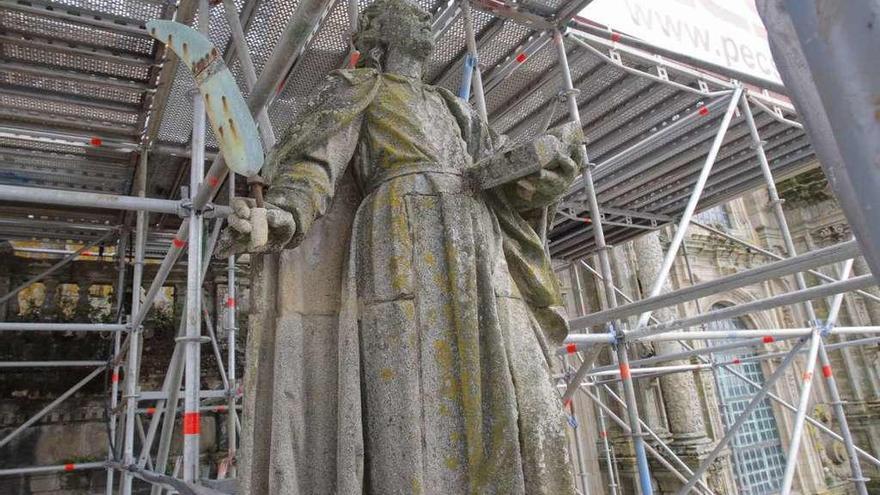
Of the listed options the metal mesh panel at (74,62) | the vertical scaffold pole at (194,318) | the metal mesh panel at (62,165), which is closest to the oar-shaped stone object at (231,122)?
the vertical scaffold pole at (194,318)

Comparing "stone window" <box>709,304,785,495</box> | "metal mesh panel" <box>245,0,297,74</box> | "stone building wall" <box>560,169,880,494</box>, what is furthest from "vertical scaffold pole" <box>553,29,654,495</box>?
"stone window" <box>709,304,785,495</box>

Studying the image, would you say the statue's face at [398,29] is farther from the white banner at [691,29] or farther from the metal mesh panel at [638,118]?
the metal mesh panel at [638,118]

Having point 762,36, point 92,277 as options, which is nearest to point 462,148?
point 762,36

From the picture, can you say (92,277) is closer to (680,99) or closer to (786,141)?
(680,99)

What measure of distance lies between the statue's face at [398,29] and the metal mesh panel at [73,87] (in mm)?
2854

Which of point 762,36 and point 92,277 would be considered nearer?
point 762,36

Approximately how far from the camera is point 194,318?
121 inches

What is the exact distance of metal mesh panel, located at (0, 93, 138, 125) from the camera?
448 cm

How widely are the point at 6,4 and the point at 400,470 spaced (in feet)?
11.9

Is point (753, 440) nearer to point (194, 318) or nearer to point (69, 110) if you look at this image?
point (194, 318)

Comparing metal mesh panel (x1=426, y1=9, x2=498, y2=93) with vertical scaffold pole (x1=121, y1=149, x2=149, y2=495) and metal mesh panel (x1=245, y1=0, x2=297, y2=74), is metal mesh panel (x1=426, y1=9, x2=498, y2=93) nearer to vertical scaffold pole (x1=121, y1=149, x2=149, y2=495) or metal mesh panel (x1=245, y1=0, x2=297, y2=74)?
metal mesh panel (x1=245, y1=0, x2=297, y2=74)

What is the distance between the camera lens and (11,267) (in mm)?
7066

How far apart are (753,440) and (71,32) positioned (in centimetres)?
1429

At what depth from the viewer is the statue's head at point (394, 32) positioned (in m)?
2.41
